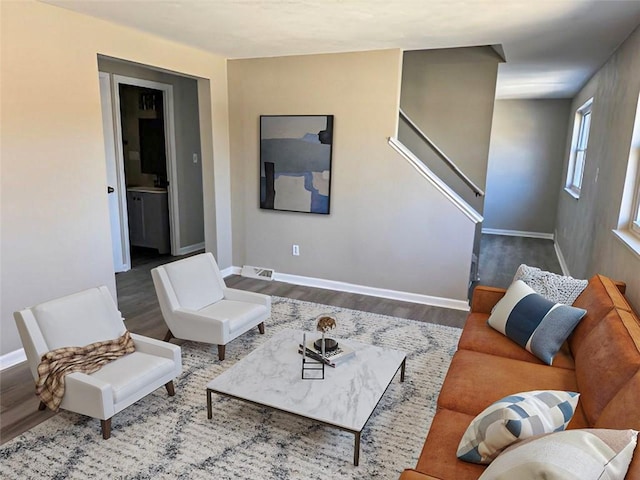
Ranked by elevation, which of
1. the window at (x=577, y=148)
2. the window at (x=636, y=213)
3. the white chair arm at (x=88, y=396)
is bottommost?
the white chair arm at (x=88, y=396)

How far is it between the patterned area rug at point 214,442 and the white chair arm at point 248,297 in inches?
28.7

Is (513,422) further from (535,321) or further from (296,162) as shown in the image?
(296,162)

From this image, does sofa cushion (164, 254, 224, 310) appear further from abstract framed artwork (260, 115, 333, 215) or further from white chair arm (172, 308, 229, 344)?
abstract framed artwork (260, 115, 333, 215)

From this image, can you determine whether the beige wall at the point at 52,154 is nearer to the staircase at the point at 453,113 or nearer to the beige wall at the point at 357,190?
the beige wall at the point at 357,190

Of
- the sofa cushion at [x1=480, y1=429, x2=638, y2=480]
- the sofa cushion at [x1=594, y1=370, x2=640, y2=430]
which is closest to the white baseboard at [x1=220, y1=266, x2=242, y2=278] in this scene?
the sofa cushion at [x1=594, y1=370, x2=640, y2=430]

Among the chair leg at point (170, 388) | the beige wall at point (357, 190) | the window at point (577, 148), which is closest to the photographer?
the chair leg at point (170, 388)

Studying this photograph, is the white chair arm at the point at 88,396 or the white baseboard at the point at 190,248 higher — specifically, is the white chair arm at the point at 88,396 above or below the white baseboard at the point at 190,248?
above

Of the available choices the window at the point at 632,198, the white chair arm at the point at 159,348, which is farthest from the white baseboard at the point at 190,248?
the window at the point at 632,198

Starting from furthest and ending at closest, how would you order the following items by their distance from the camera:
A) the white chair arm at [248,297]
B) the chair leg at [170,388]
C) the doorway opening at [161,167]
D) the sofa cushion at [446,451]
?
the doorway opening at [161,167] < the white chair arm at [248,297] < the chair leg at [170,388] < the sofa cushion at [446,451]

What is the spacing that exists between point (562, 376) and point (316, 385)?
125 cm

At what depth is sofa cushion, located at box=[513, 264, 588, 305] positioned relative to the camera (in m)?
2.77

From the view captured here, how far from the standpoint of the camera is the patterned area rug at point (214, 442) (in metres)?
2.13

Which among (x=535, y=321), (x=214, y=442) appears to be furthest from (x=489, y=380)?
(x=214, y=442)

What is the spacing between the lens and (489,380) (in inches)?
85.6
